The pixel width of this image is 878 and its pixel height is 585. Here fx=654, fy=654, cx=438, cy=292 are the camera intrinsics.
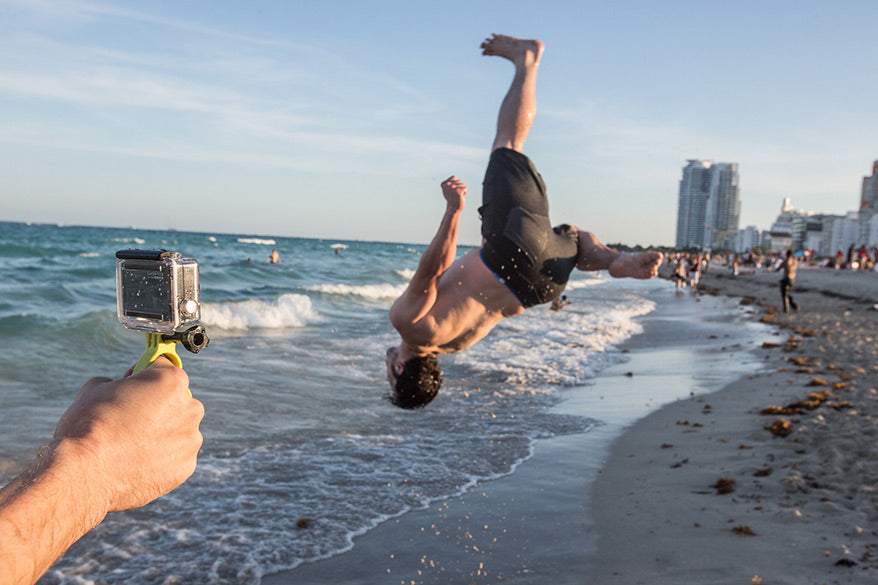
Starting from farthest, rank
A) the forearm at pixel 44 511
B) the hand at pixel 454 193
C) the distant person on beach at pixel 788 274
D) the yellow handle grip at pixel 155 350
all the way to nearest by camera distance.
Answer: the distant person on beach at pixel 788 274, the hand at pixel 454 193, the yellow handle grip at pixel 155 350, the forearm at pixel 44 511

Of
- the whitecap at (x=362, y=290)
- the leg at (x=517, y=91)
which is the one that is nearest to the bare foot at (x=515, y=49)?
the leg at (x=517, y=91)

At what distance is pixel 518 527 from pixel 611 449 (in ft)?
7.64

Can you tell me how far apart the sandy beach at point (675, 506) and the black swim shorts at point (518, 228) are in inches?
74.7

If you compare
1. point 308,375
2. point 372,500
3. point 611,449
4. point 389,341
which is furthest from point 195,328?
point 389,341

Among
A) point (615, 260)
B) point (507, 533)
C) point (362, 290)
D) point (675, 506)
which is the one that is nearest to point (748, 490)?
point (675, 506)

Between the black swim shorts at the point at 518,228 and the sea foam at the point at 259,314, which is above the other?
the black swim shorts at the point at 518,228

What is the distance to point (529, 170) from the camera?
4277 mm

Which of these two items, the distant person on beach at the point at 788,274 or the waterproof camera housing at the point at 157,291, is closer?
the waterproof camera housing at the point at 157,291

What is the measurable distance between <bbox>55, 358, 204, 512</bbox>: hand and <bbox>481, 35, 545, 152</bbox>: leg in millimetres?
3205

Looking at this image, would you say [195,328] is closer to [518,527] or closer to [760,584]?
[760,584]

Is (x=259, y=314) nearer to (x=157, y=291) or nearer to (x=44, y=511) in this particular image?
(x=157, y=291)

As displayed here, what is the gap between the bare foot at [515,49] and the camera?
171 inches

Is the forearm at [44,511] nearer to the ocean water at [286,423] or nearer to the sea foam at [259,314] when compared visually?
the ocean water at [286,423]

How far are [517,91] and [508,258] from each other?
109 centimetres
